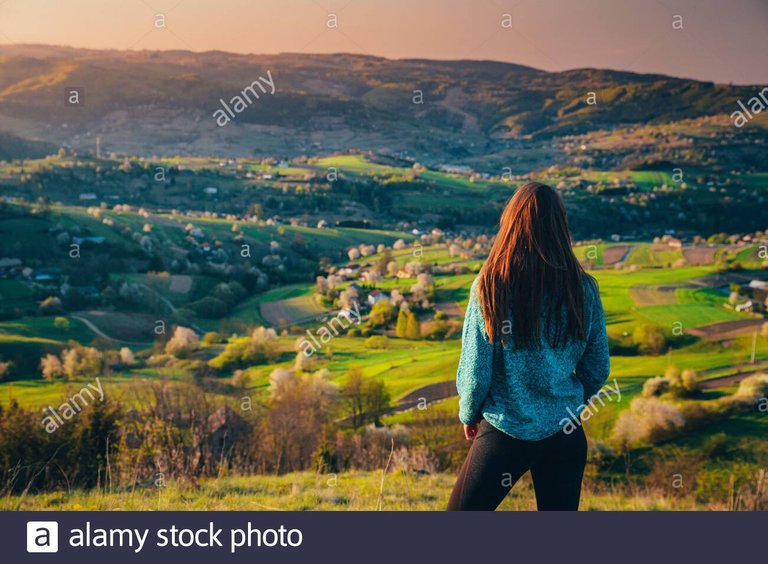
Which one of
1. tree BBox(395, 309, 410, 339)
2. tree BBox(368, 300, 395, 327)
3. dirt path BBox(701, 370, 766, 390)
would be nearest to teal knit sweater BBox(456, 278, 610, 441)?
dirt path BBox(701, 370, 766, 390)

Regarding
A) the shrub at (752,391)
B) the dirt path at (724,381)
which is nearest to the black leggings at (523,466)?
the shrub at (752,391)

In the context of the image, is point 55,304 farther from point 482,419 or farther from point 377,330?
point 482,419

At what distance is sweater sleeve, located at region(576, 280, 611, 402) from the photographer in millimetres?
2660

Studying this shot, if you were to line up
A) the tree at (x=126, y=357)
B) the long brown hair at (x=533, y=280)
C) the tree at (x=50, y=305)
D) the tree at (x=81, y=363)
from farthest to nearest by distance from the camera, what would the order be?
the tree at (x=50, y=305) < the tree at (x=126, y=357) < the tree at (x=81, y=363) < the long brown hair at (x=533, y=280)

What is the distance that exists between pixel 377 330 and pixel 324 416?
10.7 ft

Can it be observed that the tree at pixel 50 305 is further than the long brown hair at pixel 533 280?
Yes

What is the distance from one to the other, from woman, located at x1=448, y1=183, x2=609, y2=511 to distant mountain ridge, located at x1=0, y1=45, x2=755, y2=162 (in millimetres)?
16513

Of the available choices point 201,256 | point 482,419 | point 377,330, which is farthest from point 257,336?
point 482,419

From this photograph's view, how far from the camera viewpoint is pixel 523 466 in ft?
8.59

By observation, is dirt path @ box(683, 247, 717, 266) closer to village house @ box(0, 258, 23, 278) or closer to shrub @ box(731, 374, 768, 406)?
shrub @ box(731, 374, 768, 406)

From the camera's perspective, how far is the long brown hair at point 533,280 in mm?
2512

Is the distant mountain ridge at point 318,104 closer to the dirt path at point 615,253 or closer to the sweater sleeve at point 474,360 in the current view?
the dirt path at point 615,253

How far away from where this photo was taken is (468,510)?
2.70 meters

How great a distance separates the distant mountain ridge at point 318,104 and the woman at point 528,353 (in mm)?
16513
